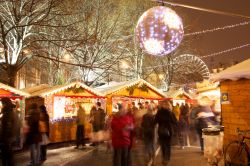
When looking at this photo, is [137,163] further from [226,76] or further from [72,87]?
[72,87]

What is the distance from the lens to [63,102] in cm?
1908

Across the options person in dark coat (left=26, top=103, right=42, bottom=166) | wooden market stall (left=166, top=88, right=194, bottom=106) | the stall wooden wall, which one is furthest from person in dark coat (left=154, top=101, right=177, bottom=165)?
wooden market stall (left=166, top=88, right=194, bottom=106)

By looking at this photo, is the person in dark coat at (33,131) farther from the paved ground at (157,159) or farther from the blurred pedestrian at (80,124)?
the blurred pedestrian at (80,124)

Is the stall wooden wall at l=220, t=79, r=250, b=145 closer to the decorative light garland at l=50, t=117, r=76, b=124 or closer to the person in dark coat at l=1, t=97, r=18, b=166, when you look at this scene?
the person in dark coat at l=1, t=97, r=18, b=166

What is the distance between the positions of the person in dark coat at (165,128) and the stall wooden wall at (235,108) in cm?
180

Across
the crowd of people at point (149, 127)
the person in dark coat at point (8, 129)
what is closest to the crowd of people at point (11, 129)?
the person in dark coat at point (8, 129)

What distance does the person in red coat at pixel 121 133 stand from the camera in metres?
8.73

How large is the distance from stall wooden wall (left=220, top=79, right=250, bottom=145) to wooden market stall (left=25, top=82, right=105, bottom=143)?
397 inches

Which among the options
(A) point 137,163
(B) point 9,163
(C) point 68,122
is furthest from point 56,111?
(B) point 9,163

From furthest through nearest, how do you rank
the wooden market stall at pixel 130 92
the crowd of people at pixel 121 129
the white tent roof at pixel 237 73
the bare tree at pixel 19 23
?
the wooden market stall at pixel 130 92, the bare tree at pixel 19 23, the white tent roof at pixel 237 73, the crowd of people at pixel 121 129

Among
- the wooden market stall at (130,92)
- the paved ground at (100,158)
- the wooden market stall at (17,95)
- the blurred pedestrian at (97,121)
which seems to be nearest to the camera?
the paved ground at (100,158)

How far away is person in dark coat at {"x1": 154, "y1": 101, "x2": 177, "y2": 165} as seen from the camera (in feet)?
32.2

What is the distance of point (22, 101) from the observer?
16.7 meters

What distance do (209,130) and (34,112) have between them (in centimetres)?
490
